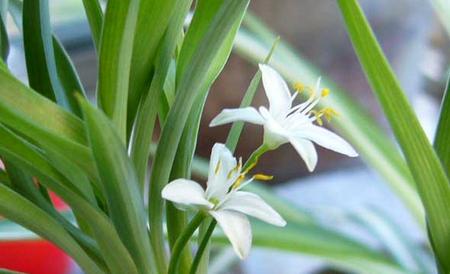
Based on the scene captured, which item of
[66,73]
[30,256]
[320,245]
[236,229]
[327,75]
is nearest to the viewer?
[236,229]

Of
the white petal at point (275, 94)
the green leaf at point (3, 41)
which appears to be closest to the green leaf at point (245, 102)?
the white petal at point (275, 94)

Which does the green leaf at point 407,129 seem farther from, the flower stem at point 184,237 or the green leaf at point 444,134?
the flower stem at point 184,237

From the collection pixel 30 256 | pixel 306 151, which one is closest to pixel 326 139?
pixel 306 151

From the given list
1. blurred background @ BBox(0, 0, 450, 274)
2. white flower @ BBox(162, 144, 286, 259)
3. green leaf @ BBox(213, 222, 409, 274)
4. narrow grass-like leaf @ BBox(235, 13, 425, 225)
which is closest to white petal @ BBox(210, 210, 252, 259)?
white flower @ BBox(162, 144, 286, 259)

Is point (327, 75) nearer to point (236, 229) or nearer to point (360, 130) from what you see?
point (360, 130)

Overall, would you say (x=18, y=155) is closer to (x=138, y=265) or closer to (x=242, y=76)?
(x=138, y=265)

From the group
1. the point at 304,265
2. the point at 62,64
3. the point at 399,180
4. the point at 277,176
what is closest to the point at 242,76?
the point at 277,176
